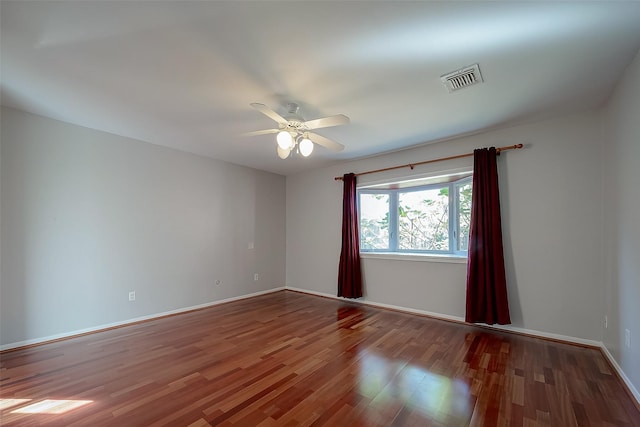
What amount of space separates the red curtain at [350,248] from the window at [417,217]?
Result: 0.87 ft

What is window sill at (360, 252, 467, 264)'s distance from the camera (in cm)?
352

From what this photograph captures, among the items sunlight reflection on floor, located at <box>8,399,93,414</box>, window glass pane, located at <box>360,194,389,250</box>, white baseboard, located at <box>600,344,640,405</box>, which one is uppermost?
window glass pane, located at <box>360,194,389,250</box>

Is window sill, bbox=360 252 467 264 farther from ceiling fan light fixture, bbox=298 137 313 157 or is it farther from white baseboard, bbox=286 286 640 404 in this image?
ceiling fan light fixture, bbox=298 137 313 157

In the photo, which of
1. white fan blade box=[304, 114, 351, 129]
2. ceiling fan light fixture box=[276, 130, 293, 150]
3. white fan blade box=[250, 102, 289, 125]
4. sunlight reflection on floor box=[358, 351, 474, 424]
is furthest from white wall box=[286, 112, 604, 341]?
white fan blade box=[250, 102, 289, 125]

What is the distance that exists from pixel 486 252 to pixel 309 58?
288 cm

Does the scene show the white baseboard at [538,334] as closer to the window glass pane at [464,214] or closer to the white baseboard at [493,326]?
the white baseboard at [493,326]

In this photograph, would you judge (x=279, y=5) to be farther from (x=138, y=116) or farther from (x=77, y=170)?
(x=77, y=170)

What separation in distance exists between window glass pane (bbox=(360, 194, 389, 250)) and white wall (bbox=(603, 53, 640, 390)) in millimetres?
2570

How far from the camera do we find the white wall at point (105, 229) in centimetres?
274

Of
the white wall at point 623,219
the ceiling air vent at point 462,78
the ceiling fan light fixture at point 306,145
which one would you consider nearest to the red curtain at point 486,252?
the white wall at point 623,219

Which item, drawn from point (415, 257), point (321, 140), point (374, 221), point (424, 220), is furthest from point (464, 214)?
point (321, 140)

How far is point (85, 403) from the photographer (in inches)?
72.1

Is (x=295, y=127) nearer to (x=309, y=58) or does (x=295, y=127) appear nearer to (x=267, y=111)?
(x=267, y=111)

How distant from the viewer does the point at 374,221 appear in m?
4.64
